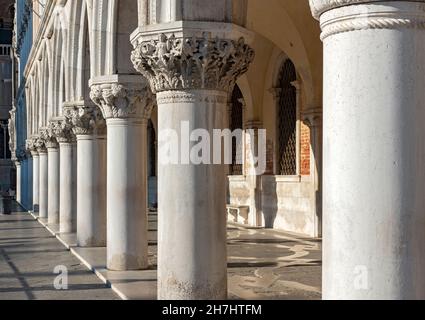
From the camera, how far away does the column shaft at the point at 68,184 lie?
53.7ft

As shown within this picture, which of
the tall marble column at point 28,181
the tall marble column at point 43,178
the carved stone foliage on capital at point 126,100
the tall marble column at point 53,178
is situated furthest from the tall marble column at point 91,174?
the tall marble column at point 28,181

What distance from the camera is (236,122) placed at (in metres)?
20.6

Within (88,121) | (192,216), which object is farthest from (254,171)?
(192,216)

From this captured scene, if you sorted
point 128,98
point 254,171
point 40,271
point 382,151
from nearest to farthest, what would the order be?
point 382,151
point 128,98
point 40,271
point 254,171

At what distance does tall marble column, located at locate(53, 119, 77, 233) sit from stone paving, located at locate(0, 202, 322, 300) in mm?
613

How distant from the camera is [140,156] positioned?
409 inches

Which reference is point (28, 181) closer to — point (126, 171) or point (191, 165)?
point (126, 171)

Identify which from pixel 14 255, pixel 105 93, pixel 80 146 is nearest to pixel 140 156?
pixel 105 93

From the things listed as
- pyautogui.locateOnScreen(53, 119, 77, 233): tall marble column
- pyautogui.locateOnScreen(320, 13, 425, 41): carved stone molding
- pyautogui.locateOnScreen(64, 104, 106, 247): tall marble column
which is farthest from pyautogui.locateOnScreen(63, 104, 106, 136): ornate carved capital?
pyautogui.locateOnScreen(320, 13, 425, 41): carved stone molding

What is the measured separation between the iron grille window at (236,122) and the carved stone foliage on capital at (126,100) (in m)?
10.1

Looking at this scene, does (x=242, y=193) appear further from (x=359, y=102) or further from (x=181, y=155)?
(x=359, y=102)

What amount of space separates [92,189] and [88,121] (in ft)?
4.15

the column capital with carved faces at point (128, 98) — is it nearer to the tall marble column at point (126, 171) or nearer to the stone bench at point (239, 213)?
the tall marble column at point (126, 171)

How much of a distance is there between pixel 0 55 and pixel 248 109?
4497 centimetres
